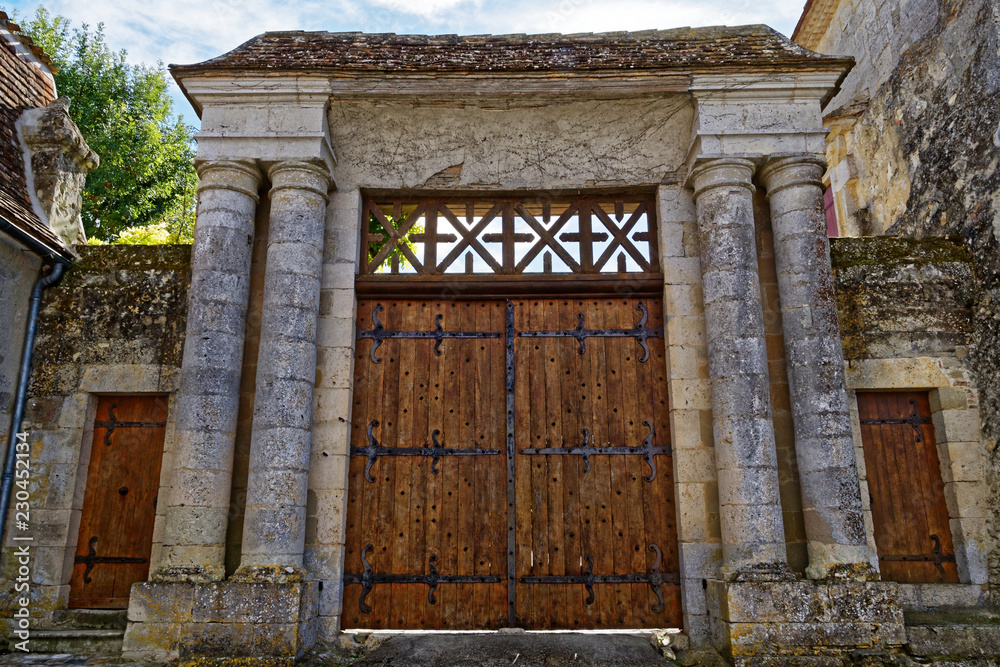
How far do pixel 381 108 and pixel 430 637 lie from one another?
13.1 feet

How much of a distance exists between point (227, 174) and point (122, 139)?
10343 millimetres

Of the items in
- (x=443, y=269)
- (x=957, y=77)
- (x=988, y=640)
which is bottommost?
(x=988, y=640)

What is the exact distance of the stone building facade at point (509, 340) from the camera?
465cm

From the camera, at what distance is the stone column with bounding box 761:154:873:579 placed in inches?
181

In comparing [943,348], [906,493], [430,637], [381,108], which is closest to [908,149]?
[943,348]

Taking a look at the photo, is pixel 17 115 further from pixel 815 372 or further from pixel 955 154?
pixel 955 154

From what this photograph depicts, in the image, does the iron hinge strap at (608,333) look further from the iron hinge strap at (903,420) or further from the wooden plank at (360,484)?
the iron hinge strap at (903,420)

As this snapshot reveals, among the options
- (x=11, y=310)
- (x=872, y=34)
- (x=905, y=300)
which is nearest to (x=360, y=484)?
(x=11, y=310)

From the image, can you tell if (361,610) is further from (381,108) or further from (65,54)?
(65,54)

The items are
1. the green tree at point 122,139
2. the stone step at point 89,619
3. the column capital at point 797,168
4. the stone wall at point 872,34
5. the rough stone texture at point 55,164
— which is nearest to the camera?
the stone step at point 89,619

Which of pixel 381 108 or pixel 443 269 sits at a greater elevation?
pixel 381 108

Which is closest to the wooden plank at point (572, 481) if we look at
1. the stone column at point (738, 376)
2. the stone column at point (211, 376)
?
the stone column at point (738, 376)

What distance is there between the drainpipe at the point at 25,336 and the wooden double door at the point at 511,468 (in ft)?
8.00

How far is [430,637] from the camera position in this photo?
15.8ft
